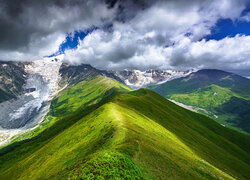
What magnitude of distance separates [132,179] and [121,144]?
8.90 meters

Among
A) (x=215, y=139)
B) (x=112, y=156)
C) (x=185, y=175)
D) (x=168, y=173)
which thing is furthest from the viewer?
(x=215, y=139)

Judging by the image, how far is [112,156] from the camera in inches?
848

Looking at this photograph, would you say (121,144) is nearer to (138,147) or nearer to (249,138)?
(138,147)

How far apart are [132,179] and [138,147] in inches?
375

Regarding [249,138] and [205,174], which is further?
[249,138]

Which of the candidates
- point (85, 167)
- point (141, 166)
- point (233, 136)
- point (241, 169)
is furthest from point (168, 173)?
point (233, 136)

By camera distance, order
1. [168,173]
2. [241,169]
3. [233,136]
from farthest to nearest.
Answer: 1. [233,136]
2. [241,169]
3. [168,173]

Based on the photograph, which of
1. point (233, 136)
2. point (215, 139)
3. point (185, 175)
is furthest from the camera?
point (233, 136)

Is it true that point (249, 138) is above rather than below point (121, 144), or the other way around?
below

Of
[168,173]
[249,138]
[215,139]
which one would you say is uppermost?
[168,173]

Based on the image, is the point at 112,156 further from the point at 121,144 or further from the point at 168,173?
the point at 168,173

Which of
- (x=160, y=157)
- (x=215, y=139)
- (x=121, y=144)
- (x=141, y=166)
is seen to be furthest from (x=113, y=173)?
(x=215, y=139)

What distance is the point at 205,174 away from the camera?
31.3m

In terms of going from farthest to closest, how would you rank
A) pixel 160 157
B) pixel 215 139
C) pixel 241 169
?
1. pixel 215 139
2. pixel 241 169
3. pixel 160 157
